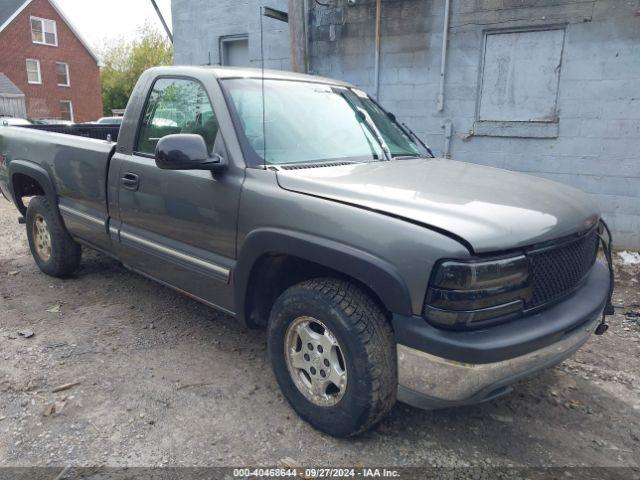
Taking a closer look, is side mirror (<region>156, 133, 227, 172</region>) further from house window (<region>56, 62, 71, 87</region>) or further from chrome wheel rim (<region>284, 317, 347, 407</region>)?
house window (<region>56, 62, 71, 87</region>)

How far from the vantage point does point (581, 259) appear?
2713 mm

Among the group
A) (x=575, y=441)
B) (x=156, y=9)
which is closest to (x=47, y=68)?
(x=156, y=9)

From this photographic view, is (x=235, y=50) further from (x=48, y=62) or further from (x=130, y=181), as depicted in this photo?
(x=48, y=62)

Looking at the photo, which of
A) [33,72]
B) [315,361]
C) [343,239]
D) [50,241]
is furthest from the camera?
[33,72]

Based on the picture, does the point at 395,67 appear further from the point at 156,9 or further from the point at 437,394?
the point at 437,394

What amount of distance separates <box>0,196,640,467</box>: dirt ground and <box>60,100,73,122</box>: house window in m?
33.2

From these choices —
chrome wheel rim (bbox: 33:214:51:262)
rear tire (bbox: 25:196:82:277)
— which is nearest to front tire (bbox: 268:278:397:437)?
rear tire (bbox: 25:196:82:277)

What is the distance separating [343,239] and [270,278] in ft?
2.45

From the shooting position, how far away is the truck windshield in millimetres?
3059

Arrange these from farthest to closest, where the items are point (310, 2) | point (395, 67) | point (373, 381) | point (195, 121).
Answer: point (310, 2) < point (395, 67) < point (195, 121) < point (373, 381)

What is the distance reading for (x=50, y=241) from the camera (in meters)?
4.79

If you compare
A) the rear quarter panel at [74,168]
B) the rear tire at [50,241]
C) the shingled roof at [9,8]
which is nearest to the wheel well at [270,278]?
the rear quarter panel at [74,168]

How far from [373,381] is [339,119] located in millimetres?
1802

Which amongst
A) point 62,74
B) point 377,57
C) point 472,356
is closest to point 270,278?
point 472,356
